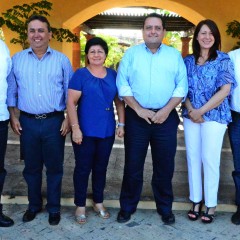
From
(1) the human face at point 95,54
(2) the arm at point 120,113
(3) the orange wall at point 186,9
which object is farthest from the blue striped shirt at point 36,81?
(3) the orange wall at point 186,9

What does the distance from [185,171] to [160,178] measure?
1.46 meters

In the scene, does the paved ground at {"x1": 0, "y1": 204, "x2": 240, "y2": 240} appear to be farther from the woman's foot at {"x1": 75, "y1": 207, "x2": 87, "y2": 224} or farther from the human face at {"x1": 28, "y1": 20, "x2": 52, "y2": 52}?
the human face at {"x1": 28, "y1": 20, "x2": 52, "y2": 52}

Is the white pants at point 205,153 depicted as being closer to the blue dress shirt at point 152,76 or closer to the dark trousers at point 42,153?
the blue dress shirt at point 152,76

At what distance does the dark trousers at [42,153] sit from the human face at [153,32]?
107 centimetres

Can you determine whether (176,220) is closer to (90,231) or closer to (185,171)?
(90,231)

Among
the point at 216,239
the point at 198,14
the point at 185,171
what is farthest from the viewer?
the point at 198,14

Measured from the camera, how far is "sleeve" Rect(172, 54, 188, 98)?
315 cm

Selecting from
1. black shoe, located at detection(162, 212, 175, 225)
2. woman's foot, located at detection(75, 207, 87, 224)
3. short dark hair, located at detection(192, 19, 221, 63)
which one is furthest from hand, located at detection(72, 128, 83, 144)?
short dark hair, located at detection(192, 19, 221, 63)

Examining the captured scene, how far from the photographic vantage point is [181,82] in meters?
3.16

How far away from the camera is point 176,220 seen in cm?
353

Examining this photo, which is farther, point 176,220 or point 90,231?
point 176,220

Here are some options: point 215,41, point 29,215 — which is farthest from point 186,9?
point 29,215

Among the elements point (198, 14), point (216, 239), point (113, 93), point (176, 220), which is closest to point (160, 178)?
point (176, 220)

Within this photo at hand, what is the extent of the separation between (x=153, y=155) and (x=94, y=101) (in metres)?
0.79
